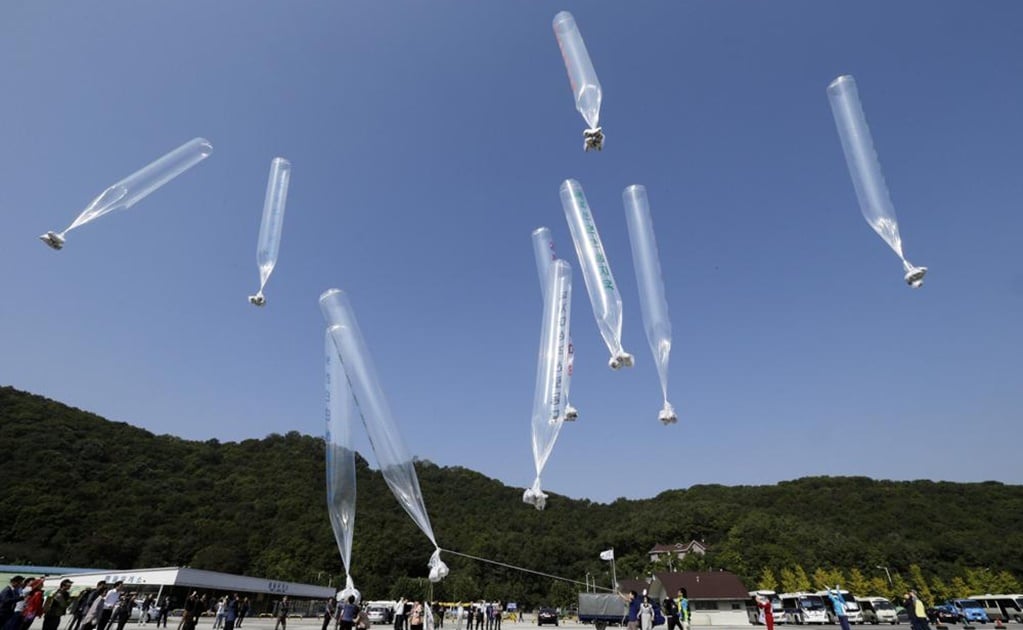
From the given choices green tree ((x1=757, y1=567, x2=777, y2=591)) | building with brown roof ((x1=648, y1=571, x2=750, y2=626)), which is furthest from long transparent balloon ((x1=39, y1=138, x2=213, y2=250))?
green tree ((x1=757, y1=567, x2=777, y2=591))

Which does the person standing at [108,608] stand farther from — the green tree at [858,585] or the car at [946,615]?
the green tree at [858,585]

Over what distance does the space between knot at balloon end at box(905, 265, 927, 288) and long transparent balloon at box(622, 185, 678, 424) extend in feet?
11.9

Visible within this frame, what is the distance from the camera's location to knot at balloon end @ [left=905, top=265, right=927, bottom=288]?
7.88m

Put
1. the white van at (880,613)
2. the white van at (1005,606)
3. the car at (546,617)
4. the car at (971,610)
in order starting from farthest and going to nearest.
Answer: the white van at (1005,606) → the car at (971,610) → the car at (546,617) → the white van at (880,613)

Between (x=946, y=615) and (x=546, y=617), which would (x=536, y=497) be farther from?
(x=946, y=615)

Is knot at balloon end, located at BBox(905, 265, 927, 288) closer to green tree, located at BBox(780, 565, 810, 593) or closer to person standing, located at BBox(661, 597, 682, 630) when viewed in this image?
person standing, located at BBox(661, 597, 682, 630)

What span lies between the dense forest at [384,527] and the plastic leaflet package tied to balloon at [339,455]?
65378 mm

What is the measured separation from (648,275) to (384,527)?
8373 centimetres

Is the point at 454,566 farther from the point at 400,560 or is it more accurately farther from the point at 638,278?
the point at 638,278

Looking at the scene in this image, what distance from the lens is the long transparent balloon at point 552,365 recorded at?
32.8 ft

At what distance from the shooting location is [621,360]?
9.02 m

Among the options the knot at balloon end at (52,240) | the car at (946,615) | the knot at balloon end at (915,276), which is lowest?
the car at (946,615)

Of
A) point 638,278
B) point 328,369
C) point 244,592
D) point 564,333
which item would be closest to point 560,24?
point 638,278

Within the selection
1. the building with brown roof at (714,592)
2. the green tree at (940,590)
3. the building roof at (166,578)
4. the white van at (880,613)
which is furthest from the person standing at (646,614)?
the green tree at (940,590)
